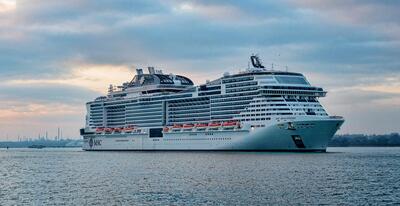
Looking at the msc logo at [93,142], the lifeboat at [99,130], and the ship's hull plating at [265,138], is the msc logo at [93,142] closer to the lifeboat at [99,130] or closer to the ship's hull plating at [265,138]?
the lifeboat at [99,130]

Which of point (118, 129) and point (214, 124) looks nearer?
point (214, 124)

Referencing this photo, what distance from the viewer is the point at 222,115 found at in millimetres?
123500

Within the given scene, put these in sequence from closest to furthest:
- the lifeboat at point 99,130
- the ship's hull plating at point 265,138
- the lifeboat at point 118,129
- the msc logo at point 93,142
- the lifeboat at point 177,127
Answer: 1. the ship's hull plating at point 265,138
2. the lifeboat at point 177,127
3. the lifeboat at point 118,129
4. the lifeboat at point 99,130
5. the msc logo at point 93,142

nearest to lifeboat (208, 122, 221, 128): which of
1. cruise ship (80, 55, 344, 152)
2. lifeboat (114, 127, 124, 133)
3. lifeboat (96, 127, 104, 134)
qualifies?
cruise ship (80, 55, 344, 152)

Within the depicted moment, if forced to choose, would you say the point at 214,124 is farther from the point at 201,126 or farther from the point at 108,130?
the point at 108,130

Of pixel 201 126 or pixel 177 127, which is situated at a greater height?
pixel 177 127

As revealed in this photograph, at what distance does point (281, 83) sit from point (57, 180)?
183 ft

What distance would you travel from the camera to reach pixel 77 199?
171 ft

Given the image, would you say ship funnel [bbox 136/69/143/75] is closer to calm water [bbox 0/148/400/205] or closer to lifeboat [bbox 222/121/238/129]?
lifeboat [bbox 222/121/238/129]

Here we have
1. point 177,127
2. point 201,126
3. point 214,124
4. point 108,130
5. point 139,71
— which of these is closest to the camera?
point 214,124

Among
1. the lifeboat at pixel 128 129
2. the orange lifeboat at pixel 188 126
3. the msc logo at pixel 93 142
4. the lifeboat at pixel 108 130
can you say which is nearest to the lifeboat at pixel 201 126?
the orange lifeboat at pixel 188 126

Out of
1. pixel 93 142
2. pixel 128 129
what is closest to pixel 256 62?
pixel 128 129

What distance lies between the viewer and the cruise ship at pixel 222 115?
11012 centimetres

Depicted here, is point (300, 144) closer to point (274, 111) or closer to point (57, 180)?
point (274, 111)
